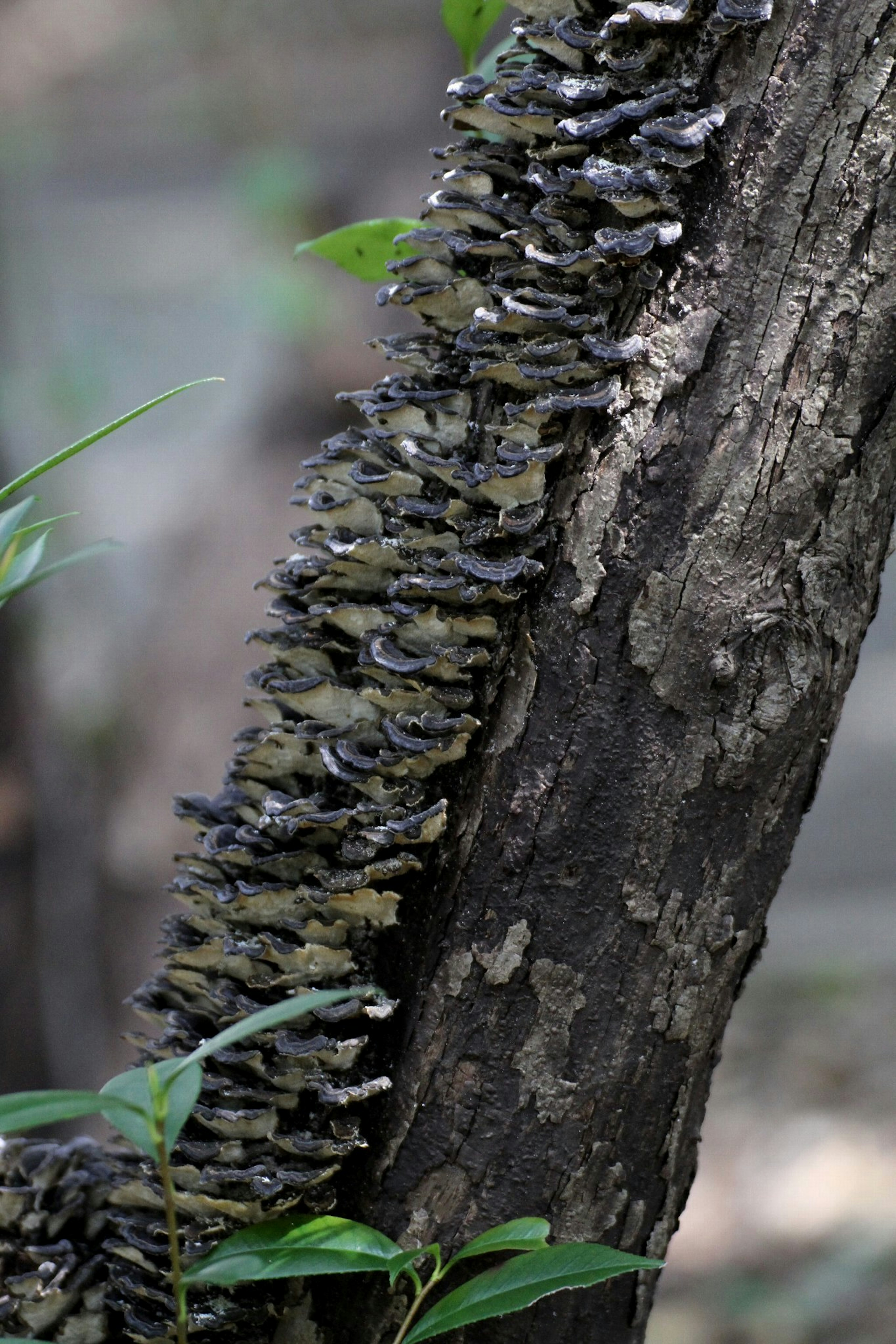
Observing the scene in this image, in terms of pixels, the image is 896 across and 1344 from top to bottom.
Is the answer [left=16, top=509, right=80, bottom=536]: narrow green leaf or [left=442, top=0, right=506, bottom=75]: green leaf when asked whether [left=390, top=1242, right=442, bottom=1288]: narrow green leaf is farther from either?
[left=442, top=0, right=506, bottom=75]: green leaf

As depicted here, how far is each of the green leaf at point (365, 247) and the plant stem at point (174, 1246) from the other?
2.33ft

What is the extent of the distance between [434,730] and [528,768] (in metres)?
0.07

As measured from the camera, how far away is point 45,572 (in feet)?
2.02

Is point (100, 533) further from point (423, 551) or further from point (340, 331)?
point (423, 551)

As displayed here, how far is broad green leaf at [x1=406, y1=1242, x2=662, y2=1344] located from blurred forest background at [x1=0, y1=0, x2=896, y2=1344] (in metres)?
2.00

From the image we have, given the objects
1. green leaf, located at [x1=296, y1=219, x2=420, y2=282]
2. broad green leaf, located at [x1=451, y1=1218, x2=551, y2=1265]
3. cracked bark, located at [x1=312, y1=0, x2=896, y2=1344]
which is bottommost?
broad green leaf, located at [x1=451, y1=1218, x2=551, y2=1265]

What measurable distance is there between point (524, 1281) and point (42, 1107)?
33 cm

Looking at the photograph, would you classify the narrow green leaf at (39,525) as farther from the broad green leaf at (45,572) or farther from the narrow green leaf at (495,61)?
the narrow green leaf at (495,61)

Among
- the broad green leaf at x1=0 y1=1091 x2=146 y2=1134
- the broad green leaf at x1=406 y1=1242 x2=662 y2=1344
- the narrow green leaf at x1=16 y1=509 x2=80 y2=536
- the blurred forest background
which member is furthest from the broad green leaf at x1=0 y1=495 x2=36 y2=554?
the blurred forest background

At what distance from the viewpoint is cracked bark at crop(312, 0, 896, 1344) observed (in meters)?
0.74

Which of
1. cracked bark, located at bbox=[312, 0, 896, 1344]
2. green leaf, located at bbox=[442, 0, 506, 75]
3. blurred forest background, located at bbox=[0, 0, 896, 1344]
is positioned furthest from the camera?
blurred forest background, located at bbox=[0, 0, 896, 1344]

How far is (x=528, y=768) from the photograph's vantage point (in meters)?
0.79

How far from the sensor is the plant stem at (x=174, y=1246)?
0.56 m

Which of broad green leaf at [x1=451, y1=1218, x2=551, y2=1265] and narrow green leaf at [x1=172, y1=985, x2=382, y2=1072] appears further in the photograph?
broad green leaf at [x1=451, y1=1218, x2=551, y2=1265]
